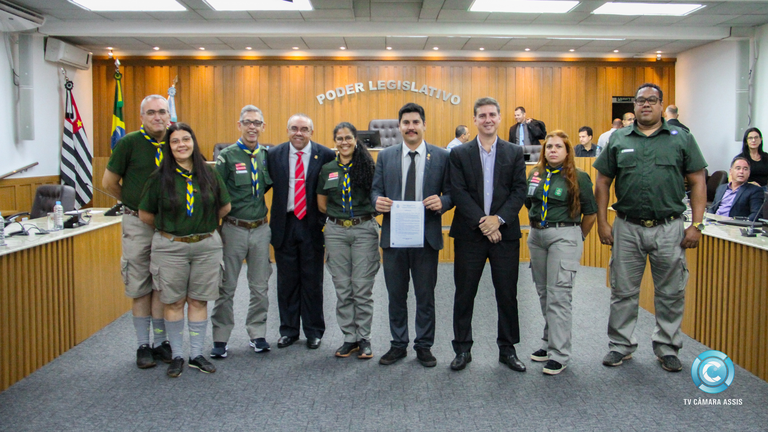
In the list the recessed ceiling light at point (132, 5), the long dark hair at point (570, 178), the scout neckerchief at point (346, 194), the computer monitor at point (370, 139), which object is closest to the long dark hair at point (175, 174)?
the scout neckerchief at point (346, 194)

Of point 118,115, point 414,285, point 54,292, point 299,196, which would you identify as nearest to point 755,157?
point 414,285

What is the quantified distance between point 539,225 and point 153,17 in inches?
281

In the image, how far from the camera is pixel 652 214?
3352 mm

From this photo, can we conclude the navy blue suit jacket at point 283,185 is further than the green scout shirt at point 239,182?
Yes

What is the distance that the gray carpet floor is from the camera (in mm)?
2699

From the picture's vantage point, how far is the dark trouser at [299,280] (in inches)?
151

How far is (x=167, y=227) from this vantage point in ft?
10.6

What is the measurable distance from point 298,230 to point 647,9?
6.65 meters

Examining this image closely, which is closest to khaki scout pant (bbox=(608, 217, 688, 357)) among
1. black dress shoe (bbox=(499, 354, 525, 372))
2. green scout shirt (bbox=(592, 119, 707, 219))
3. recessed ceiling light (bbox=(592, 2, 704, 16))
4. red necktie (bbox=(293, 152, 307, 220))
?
green scout shirt (bbox=(592, 119, 707, 219))

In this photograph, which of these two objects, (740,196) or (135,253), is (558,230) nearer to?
(135,253)

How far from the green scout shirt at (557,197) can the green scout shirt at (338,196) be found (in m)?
1.05

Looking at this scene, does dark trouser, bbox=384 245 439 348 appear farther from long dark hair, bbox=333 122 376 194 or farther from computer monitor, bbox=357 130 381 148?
computer monitor, bbox=357 130 381 148

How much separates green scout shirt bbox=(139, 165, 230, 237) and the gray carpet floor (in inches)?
35.3

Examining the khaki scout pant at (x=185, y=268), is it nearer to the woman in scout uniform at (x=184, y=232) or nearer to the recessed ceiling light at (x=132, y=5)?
the woman in scout uniform at (x=184, y=232)
